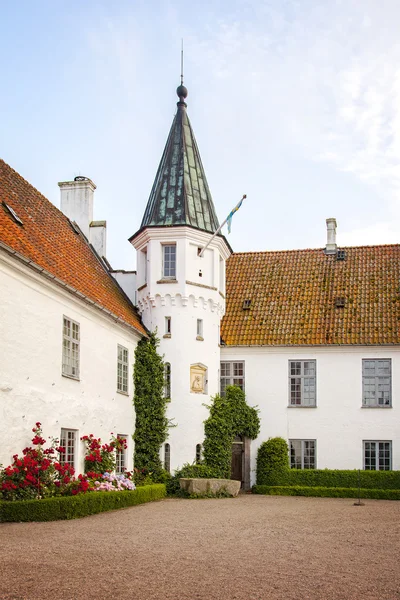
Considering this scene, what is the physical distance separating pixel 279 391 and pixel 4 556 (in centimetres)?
1992

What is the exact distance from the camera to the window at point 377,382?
2931 centimetres

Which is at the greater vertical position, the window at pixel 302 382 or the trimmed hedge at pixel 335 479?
the window at pixel 302 382

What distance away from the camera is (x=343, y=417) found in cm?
2941

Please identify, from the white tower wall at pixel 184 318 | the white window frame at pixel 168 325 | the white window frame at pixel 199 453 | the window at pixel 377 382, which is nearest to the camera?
the white window frame at pixel 199 453

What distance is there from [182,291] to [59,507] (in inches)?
500

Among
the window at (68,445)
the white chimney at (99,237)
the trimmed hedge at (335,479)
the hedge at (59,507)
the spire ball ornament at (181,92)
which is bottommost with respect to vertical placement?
the trimmed hedge at (335,479)

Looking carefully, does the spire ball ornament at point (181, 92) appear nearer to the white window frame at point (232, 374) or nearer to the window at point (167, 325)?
the window at point (167, 325)

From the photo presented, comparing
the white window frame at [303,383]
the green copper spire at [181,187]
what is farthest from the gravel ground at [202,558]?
the green copper spire at [181,187]

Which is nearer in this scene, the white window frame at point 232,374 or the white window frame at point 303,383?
the white window frame at point 303,383

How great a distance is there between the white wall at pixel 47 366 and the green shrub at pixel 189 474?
10.3ft

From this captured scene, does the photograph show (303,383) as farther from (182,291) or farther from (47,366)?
(47,366)

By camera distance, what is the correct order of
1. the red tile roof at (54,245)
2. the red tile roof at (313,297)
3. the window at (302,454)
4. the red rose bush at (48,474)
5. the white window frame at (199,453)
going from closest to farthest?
the red rose bush at (48,474) < the red tile roof at (54,245) < the white window frame at (199,453) < the window at (302,454) < the red tile roof at (313,297)

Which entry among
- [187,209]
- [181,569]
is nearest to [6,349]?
[181,569]

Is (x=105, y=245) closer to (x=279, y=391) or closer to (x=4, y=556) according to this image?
(x=279, y=391)
